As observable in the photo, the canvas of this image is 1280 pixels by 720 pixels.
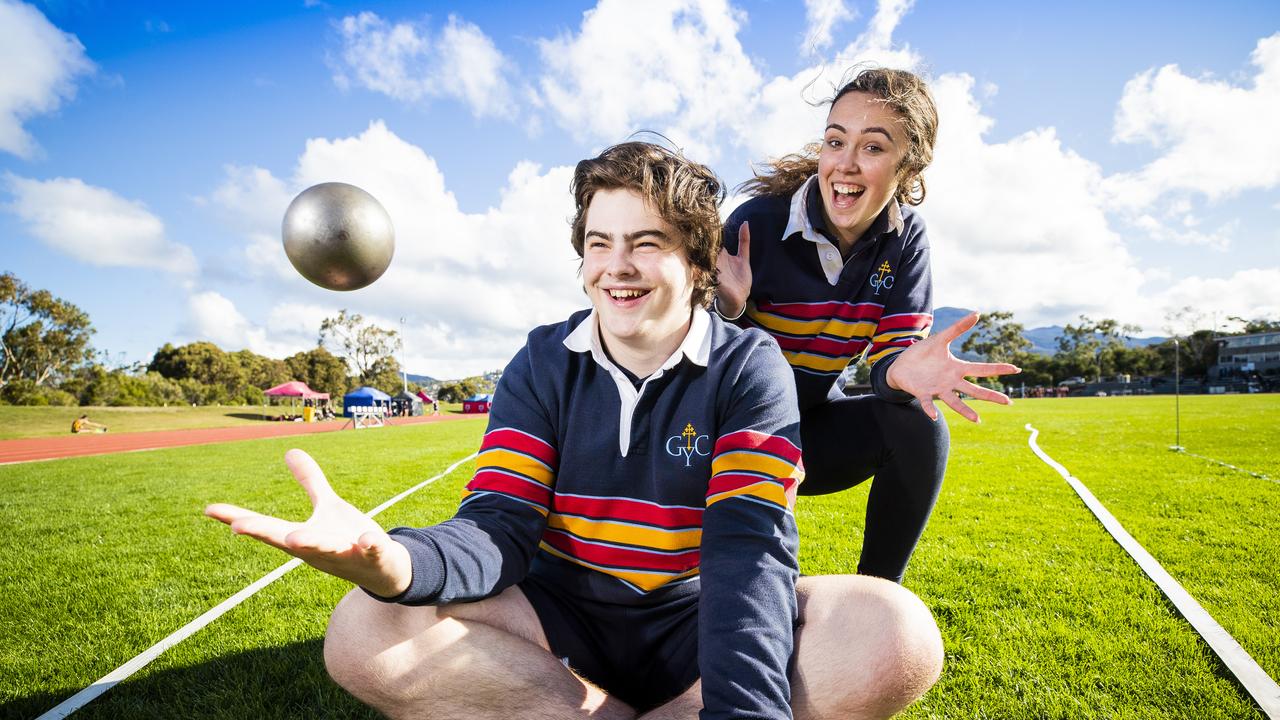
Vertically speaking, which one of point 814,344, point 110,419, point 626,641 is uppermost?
point 814,344

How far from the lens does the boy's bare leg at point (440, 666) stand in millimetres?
1619

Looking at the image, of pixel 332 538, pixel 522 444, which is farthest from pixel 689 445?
pixel 332 538

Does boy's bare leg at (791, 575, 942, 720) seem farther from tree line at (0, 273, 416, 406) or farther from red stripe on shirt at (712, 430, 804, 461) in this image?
tree line at (0, 273, 416, 406)

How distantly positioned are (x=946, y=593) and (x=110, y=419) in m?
37.3

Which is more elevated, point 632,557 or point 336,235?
point 336,235

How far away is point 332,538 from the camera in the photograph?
1.28 meters

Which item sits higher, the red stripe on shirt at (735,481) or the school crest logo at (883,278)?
the school crest logo at (883,278)

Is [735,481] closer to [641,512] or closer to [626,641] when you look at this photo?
[641,512]

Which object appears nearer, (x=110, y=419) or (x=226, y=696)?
(x=226, y=696)

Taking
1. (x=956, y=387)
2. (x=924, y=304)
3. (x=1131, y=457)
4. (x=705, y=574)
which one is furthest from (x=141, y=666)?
(x=1131, y=457)

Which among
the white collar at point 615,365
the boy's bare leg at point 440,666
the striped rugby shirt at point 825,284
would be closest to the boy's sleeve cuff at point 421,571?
the boy's bare leg at point 440,666

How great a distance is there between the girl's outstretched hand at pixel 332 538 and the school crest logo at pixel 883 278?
7.13 ft

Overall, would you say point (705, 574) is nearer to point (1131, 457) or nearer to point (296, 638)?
point (296, 638)

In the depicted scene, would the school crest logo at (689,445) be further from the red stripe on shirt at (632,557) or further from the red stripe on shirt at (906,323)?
the red stripe on shirt at (906,323)
